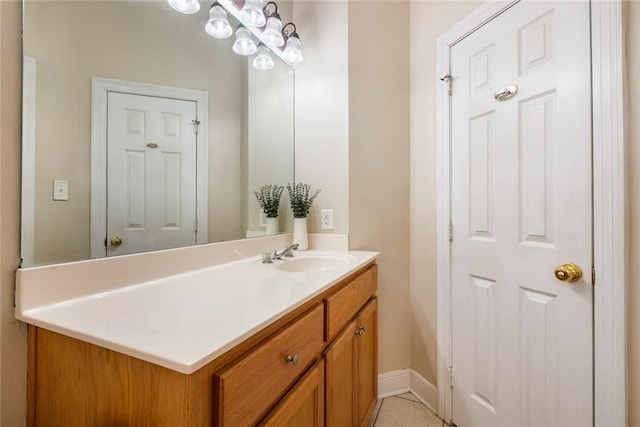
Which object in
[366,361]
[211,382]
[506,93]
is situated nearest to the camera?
[211,382]

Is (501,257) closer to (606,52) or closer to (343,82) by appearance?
(606,52)

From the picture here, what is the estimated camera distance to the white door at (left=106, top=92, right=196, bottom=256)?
2.90ft

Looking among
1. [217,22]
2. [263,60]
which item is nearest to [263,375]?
[217,22]

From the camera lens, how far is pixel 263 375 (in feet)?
1.92

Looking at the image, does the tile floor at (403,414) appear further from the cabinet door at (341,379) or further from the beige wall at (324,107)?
the beige wall at (324,107)

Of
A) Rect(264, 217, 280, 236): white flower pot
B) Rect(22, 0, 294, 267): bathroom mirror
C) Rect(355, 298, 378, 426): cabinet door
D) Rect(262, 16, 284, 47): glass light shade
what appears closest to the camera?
Rect(22, 0, 294, 267): bathroom mirror

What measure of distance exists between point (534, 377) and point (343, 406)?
791mm

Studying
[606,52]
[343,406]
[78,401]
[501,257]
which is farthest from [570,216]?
[78,401]

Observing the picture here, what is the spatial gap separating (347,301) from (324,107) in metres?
1.19

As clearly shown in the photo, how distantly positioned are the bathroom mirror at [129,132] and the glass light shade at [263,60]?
10 centimetres

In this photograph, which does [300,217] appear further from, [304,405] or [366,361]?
[304,405]

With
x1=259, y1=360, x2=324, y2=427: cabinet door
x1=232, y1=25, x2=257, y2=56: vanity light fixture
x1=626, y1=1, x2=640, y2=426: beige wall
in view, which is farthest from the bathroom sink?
x1=232, y1=25, x2=257, y2=56: vanity light fixture

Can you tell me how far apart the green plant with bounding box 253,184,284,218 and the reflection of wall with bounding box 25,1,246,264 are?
63 cm

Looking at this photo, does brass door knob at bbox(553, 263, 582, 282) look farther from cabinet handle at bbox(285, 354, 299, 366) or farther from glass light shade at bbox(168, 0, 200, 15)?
glass light shade at bbox(168, 0, 200, 15)
